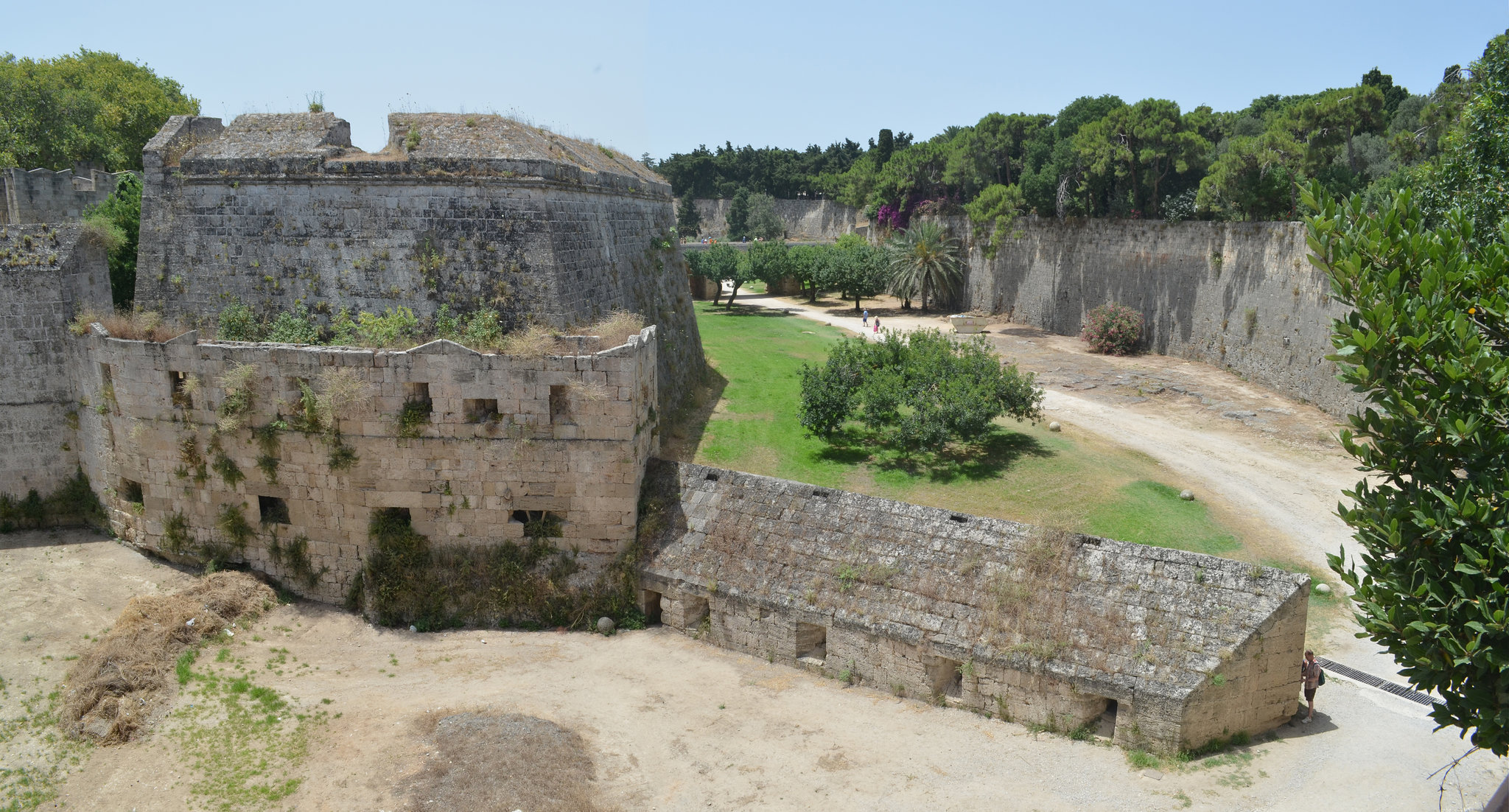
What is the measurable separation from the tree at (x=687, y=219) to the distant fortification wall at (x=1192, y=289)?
149 feet

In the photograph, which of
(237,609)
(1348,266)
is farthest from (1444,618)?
(237,609)

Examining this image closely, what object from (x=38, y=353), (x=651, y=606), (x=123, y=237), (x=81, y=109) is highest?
(x=81, y=109)

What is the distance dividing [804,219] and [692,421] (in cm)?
6666

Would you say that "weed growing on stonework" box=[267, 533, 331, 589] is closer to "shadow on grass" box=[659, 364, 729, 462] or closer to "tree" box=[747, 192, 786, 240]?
"shadow on grass" box=[659, 364, 729, 462]

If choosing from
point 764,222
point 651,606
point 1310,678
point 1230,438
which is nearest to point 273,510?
point 651,606

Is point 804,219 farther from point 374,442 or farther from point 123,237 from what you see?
point 374,442

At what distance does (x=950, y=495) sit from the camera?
59.9 ft

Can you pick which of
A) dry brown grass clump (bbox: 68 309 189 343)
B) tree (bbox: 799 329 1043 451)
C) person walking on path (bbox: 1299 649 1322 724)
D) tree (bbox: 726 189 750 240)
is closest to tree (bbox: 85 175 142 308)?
dry brown grass clump (bbox: 68 309 189 343)

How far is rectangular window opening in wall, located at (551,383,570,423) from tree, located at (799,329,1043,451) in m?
8.41

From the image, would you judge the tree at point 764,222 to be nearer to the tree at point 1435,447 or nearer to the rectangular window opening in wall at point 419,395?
the rectangular window opening in wall at point 419,395

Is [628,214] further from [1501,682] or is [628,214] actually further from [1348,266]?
[1501,682]

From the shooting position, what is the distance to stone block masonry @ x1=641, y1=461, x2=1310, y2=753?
406 inches

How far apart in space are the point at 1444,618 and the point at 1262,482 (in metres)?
12.8

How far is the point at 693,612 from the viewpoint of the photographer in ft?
43.3
